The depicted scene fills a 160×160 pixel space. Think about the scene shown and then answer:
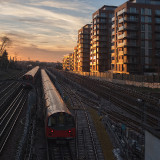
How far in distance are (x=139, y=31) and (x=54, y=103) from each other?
5635cm

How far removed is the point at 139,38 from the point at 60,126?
57731 millimetres

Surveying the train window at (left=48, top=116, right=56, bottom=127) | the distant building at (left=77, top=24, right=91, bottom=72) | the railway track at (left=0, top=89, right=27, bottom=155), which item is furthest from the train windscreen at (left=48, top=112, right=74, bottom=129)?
the distant building at (left=77, top=24, right=91, bottom=72)

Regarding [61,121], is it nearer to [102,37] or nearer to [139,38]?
[139,38]

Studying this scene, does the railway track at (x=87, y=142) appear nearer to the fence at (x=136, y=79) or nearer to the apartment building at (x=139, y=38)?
the fence at (x=136, y=79)

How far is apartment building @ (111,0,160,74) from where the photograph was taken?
6469 centimetres

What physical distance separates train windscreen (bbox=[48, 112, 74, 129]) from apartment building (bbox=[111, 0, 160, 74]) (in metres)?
52.5

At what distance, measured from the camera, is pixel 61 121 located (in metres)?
14.5

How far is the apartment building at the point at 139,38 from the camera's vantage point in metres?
64.7

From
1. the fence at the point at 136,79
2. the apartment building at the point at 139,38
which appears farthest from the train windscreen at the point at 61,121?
the apartment building at the point at 139,38

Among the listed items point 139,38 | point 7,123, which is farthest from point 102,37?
point 7,123

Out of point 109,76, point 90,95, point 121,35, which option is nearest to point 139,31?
point 121,35

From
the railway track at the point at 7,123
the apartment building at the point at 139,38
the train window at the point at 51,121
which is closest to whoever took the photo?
the train window at the point at 51,121

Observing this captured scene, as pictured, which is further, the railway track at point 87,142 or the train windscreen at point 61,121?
the train windscreen at point 61,121

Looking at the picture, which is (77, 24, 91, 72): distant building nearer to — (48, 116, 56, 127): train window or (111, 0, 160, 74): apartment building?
(111, 0, 160, 74): apartment building
